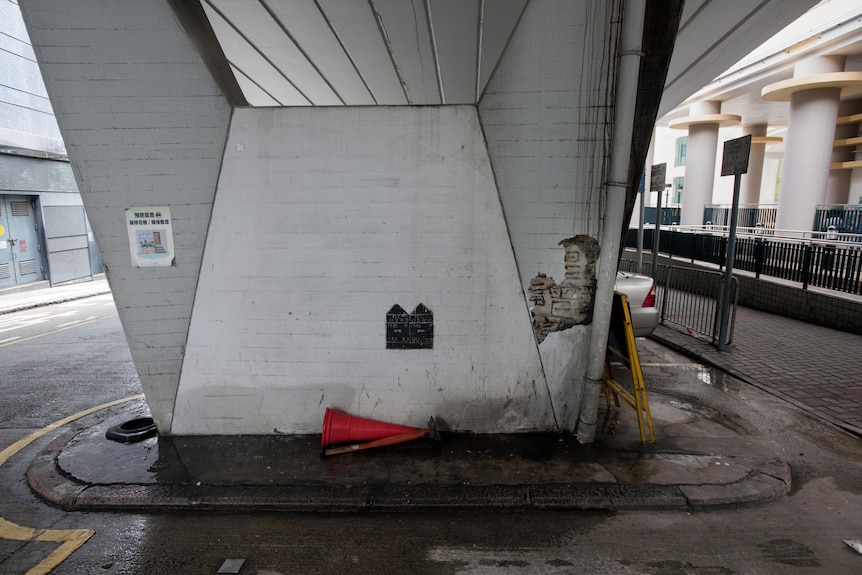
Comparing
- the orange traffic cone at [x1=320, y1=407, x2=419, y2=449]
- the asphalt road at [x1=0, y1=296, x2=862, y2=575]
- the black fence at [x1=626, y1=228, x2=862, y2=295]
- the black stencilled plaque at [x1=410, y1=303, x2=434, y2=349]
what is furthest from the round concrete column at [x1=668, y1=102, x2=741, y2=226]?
the orange traffic cone at [x1=320, y1=407, x2=419, y2=449]

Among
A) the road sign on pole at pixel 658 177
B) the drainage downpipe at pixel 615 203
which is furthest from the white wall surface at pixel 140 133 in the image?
the road sign on pole at pixel 658 177

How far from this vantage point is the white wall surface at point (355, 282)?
4.46m

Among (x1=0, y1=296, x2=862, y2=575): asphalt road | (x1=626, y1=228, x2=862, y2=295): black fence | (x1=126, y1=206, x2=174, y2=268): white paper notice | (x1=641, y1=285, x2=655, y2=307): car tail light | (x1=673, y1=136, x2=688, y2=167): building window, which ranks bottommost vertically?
(x1=0, y1=296, x2=862, y2=575): asphalt road

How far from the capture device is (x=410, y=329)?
4.67 m

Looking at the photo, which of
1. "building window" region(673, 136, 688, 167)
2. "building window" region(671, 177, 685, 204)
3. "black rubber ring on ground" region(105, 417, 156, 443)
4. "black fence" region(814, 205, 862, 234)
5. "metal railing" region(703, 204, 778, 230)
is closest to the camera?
"black rubber ring on ground" region(105, 417, 156, 443)

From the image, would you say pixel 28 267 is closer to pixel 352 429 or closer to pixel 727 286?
pixel 352 429

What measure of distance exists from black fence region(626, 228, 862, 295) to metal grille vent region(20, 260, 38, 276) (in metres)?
21.2

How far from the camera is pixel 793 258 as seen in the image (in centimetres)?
990

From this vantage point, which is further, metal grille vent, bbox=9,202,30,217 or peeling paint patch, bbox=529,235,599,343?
metal grille vent, bbox=9,202,30,217

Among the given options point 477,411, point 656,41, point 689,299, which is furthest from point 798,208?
point 477,411

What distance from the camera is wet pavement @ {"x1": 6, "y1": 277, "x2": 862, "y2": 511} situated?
12.5ft

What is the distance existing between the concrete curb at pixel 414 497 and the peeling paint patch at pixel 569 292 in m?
1.50

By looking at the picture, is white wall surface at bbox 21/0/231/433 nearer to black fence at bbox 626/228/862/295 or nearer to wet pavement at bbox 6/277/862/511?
wet pavement at bbox 6/277/862/511

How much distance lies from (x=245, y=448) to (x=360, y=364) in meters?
1.41
